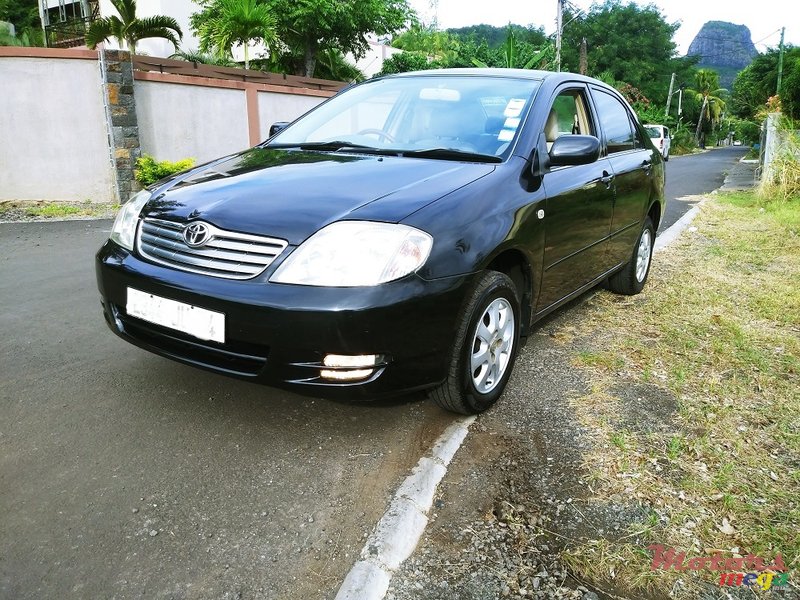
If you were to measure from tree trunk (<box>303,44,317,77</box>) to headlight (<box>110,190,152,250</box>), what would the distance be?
75.0 ft

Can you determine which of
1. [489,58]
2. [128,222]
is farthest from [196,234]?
[489,58]

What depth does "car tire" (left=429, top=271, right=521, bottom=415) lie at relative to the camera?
8.84 ft

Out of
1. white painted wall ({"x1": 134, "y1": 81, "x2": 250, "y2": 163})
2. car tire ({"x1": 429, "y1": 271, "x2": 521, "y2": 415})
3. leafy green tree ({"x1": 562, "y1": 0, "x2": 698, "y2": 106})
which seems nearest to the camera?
car tire ({"x1": 429, "y1": 271, "x2": 521, "y2": 415})

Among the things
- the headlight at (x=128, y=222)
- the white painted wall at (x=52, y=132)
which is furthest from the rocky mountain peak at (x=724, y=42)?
the headlight at (x=128, y=222)

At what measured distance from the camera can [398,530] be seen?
2.15m

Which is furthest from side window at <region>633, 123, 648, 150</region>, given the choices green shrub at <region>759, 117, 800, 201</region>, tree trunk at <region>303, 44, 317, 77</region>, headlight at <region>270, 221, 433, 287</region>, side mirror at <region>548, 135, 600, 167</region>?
tree trunk at <region>303, 44, 317, 77</region>

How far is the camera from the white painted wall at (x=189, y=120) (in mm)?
10336

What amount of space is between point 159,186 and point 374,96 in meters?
1.50

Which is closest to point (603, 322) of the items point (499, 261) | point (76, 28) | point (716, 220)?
point (499, 261)

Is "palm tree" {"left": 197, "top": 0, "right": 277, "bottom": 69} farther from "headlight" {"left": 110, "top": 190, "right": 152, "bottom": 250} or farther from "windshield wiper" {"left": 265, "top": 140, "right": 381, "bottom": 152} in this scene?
"headlight" {"left": 110, "top": 190, "right": 152, "bottom": 250}

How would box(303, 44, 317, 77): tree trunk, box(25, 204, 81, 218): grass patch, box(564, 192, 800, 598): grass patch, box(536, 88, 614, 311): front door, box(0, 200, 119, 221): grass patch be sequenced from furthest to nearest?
1. box(303, 44, 317, 77): tree trunk
2. box(25, 204, 81, 218): grass patch
3. box(0, 200, 119, 221): grass patch
4. box(536, 88, 614, 311): front door
5. box(564, 192, 800, 598): grass patch

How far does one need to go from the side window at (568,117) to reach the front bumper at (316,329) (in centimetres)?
147

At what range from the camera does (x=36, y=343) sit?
3.78 meters

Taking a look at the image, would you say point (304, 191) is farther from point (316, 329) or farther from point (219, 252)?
point (316, 329)
